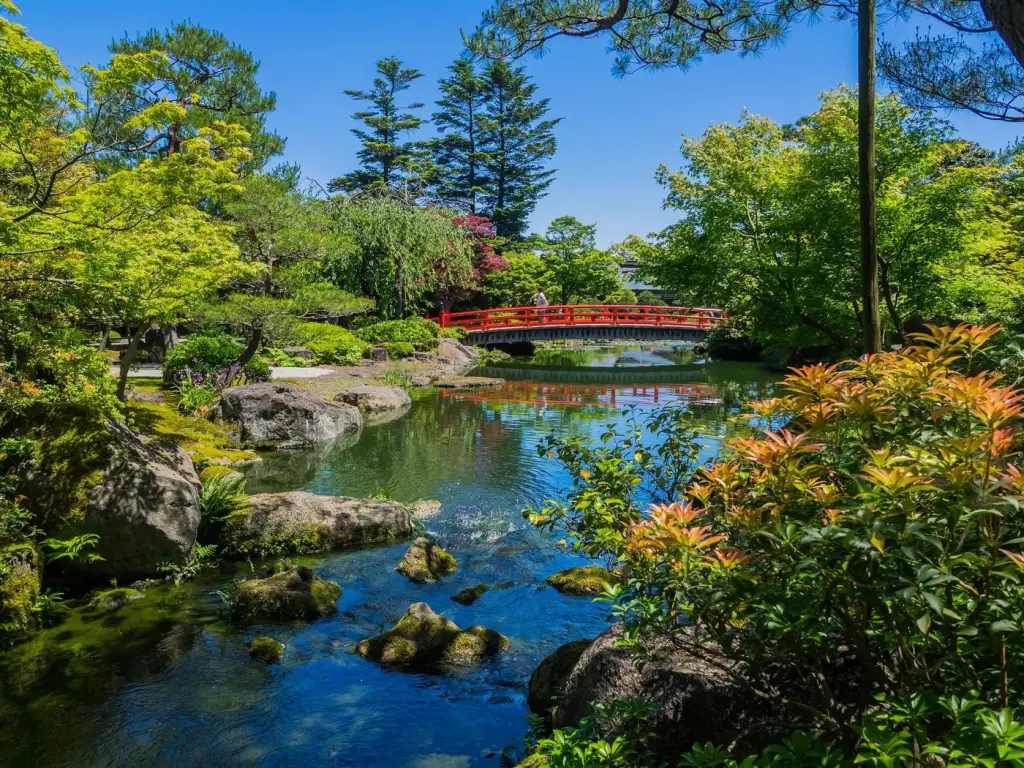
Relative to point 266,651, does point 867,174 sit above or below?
above

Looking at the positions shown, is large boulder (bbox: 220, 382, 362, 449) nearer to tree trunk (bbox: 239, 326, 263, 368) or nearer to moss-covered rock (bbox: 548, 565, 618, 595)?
tree trunk (bbox: 239, 326, 263, 368)

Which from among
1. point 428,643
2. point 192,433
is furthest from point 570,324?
point 428,643

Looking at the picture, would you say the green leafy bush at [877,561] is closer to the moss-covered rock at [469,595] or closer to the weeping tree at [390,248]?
the moss-covered rock at [469,595]

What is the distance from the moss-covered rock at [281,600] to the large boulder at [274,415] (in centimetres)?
610

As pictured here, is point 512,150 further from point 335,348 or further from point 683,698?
point 683,698

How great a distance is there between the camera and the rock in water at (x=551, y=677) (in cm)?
416

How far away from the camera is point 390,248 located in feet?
77.2

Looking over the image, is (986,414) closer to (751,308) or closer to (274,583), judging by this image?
(274,583)

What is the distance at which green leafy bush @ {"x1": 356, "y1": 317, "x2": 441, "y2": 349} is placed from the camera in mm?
23359

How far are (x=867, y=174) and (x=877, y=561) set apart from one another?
14.1ft

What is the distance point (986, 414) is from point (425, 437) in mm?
11665

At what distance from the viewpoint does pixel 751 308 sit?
9.91 m

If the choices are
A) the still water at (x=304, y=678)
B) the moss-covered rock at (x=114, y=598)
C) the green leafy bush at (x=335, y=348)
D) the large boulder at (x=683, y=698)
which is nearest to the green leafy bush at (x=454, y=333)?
the green leafy bush at (x=335, y=348)

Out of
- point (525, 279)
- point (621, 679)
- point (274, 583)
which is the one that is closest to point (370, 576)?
point (274, 583)
